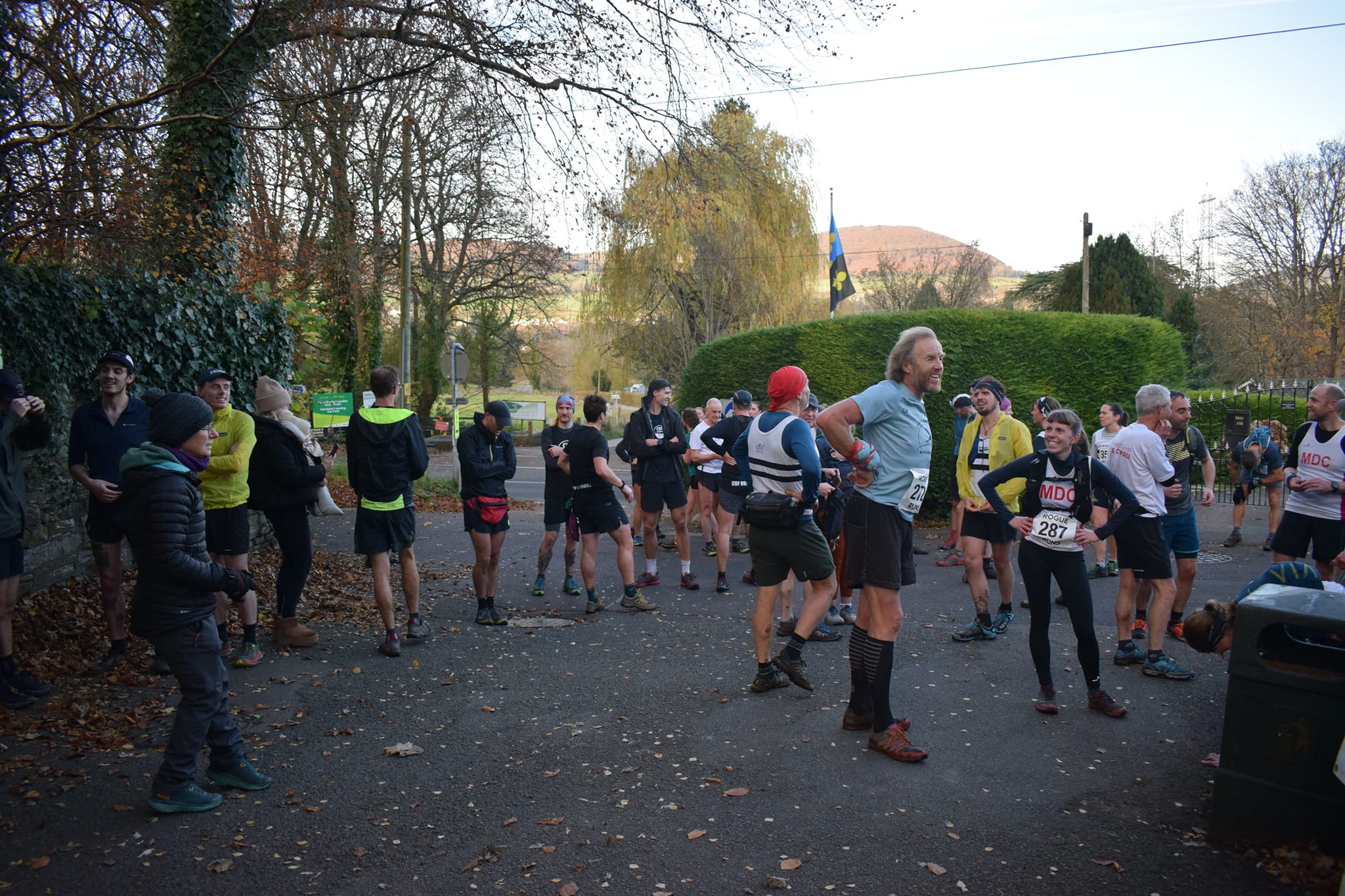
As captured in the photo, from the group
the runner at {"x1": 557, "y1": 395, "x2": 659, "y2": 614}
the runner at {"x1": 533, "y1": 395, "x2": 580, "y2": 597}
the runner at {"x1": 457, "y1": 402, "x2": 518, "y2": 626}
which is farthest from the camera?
the runner at {"x1": 533, "y1": 395, "x2": 580, "y2": 597}

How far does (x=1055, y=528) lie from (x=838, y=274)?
1737 cm

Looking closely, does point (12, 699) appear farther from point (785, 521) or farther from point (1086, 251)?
point (1086, 251)

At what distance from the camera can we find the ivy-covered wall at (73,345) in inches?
265

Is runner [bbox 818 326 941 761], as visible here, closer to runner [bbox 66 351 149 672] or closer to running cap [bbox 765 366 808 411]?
running cap [bbox 765 366 808 411]

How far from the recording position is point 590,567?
797cm

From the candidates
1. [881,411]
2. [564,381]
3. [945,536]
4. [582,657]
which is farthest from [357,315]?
[564,381]

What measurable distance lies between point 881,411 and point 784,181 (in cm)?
2190

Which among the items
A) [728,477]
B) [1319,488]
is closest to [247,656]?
[728,477]

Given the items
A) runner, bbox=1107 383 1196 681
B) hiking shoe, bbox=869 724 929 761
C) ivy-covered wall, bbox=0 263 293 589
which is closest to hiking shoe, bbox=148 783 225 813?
hiking shoe, bbox=869 724 929 761

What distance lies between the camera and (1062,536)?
5.29 m

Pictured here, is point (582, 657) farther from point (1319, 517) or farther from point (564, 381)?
point (564, 381)

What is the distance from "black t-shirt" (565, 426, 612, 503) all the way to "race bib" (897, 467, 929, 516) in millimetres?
3578

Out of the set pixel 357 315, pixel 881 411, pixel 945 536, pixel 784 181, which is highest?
pixel 784 181

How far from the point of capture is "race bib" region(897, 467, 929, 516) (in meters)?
4.82
